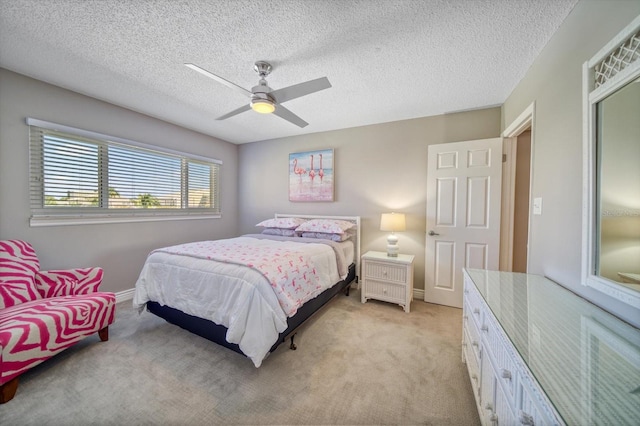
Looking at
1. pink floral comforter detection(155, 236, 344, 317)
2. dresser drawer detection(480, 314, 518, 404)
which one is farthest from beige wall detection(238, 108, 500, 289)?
dresser drawer detection(480, 314, 518, 404)

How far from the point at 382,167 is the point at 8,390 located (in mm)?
3967

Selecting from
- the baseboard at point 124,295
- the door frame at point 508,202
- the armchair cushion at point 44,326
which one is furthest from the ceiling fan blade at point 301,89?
the baseboard at point 124,295

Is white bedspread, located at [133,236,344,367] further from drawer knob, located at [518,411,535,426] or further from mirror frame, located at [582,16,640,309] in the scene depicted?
mirror frame, located at [582,16,640,309]

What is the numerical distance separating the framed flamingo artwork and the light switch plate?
245 cm

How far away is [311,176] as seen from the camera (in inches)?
152

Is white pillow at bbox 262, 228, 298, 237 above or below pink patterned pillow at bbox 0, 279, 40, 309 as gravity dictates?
above

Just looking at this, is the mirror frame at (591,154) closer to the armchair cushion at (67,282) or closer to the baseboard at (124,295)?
the armchair cushion at (67,282)

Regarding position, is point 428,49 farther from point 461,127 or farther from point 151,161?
point 151,161

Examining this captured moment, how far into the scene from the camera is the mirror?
925mm

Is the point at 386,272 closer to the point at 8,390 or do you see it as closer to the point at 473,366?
the point at 473,366

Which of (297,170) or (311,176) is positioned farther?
(297,170)

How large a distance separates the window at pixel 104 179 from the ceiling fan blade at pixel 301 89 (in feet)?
8.05

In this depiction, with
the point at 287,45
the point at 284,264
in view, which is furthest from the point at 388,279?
the point at 287,45

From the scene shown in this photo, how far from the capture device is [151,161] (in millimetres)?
3303
